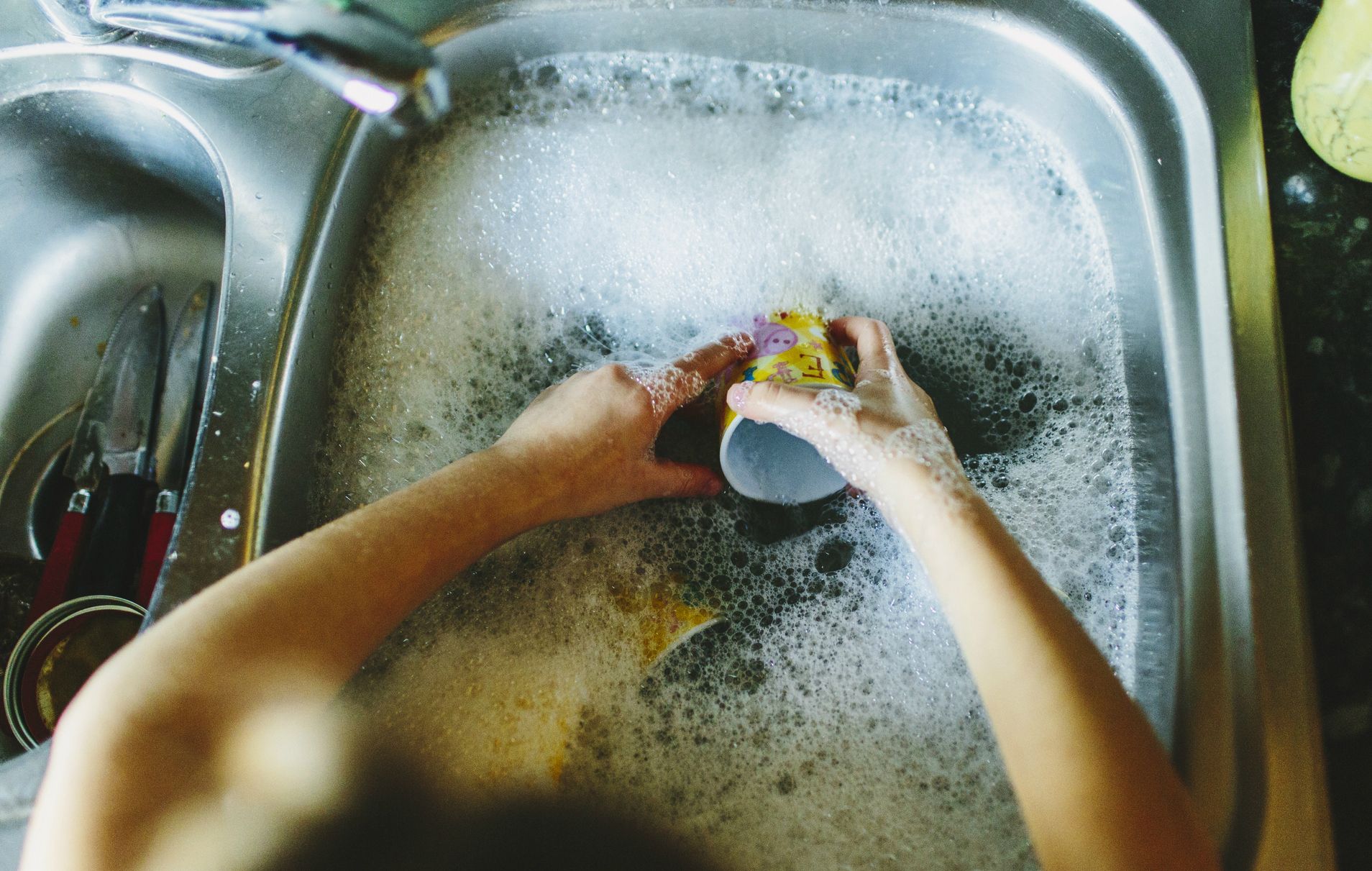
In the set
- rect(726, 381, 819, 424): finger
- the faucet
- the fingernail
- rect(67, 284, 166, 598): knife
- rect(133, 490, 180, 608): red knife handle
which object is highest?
the faucet

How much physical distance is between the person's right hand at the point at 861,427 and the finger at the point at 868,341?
0.05m

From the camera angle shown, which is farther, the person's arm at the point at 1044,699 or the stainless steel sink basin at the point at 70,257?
the stainless steel sink basin at the point at 70,257

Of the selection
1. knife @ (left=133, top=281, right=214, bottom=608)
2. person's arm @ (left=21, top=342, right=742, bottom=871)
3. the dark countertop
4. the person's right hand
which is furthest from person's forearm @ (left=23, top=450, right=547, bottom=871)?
the dark countertop

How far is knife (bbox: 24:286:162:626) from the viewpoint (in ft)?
2.60

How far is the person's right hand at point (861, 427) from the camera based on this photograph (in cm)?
62

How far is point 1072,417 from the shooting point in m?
0.79

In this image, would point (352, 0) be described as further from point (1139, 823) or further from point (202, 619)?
point (1139, 823)

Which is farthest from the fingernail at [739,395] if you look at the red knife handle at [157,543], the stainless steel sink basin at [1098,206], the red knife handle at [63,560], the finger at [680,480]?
the red knife handle at [63,560]

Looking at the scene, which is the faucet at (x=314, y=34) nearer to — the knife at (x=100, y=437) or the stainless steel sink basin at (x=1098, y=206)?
the stainless steel sink basin at (x=1098, y=206)

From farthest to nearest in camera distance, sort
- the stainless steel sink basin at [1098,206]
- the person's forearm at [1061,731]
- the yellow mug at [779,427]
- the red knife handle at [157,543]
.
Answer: the red knife handle at [157,543] → the yellow mug at [779,427] → the stainless steel sink basin at [1098,206] → the person's forearm at [1061,731]

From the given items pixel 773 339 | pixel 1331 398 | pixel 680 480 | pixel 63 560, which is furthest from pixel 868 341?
pixel 63 560

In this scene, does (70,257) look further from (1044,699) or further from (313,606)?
(1044,699)

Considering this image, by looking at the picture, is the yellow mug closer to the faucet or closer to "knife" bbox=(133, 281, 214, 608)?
the faucet

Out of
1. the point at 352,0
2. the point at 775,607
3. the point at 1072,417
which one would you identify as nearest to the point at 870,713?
the point at 775,607
